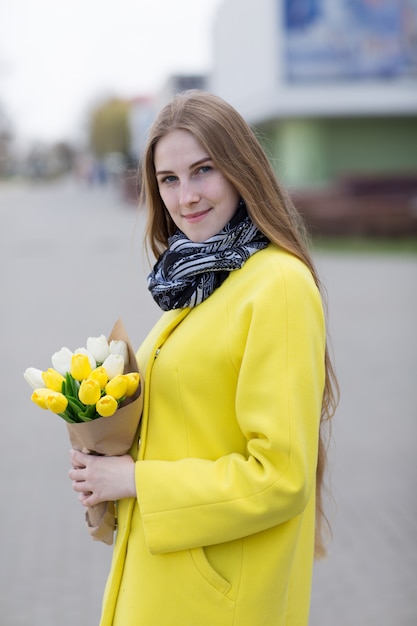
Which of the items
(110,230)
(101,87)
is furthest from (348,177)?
(101,87)

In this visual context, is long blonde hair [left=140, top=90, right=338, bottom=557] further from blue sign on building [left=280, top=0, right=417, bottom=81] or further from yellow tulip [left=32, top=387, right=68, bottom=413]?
blue sign on building [left=280, top=0, right=417, bottom=81]

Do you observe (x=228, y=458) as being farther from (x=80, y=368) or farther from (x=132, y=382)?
(x=80, y=368)

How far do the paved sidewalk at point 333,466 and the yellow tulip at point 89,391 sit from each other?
0.79m

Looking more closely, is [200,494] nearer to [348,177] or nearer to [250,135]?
[250,135]

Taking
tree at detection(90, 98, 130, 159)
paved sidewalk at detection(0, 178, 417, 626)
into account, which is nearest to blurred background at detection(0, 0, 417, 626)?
paved sidewalk at detection(0, 178, 417, 626)

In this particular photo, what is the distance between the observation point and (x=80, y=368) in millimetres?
1809

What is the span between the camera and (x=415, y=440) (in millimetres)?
6266

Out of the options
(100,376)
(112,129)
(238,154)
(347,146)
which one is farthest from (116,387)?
(112,129)

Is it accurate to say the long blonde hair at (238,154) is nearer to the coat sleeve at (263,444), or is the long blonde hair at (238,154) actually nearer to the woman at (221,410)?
the woman at (221,410)

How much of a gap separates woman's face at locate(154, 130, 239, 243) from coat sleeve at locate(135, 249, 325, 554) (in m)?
0.21

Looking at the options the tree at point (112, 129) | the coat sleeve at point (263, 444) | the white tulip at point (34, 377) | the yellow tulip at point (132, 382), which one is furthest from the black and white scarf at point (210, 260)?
the tree at point (112, 129)

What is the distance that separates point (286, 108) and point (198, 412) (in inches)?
1010

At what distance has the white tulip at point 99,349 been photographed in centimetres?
190

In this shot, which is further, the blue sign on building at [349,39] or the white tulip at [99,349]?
the blue sign on building at [349,39]
